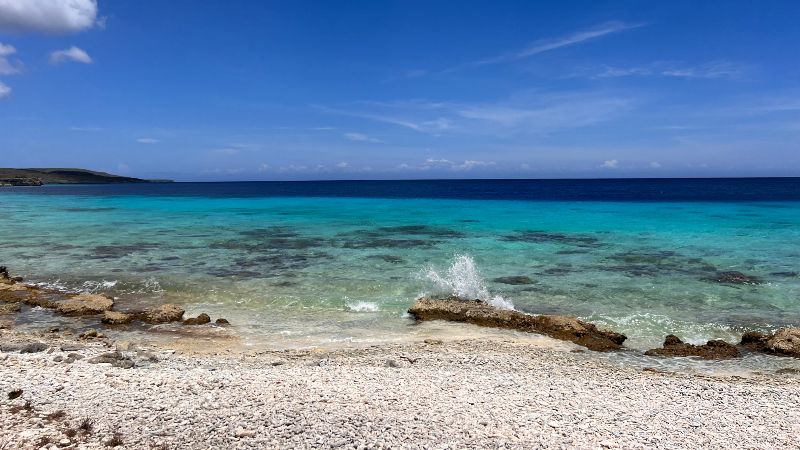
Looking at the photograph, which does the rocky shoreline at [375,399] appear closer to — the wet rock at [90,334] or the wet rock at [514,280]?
the wet rock at [90,334]

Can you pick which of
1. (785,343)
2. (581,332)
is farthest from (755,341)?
(581,332)

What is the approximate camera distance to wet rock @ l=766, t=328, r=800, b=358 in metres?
11.4

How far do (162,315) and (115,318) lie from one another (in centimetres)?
120

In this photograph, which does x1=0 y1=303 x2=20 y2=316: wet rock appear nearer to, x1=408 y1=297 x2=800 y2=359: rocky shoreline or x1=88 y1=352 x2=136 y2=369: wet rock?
Result: x1=88 y1=352 x2=136 y2=369: wet rock

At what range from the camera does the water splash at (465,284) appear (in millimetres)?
16219

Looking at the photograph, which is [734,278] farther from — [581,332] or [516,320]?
[516,320]

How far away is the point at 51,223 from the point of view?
40.2 m

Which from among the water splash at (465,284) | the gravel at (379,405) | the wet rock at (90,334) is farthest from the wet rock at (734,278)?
the wet rock at (90,334)

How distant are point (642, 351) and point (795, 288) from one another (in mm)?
10438

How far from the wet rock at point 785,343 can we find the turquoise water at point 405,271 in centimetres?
142

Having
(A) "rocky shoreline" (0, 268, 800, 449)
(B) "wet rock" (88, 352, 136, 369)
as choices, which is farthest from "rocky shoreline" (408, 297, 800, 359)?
(B) "wet rock" (88, 352, 136, 369)

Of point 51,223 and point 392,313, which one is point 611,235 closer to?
point 392,313

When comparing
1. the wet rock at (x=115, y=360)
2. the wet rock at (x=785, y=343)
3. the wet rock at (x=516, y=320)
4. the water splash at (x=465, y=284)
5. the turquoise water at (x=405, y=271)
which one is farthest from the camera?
the water splash at (x=465, y=284)

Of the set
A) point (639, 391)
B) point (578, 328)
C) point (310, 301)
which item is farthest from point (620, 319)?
point (310, 301)
